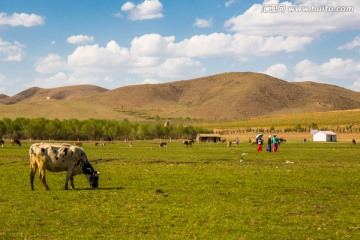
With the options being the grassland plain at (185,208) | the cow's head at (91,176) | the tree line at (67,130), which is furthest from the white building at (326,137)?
the cow's head at (91,176)

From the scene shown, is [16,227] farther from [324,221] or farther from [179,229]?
[324,221]

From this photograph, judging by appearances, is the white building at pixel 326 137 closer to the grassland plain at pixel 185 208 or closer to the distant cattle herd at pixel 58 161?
the grassland plain at pixel 185 208

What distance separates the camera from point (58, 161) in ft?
74.9

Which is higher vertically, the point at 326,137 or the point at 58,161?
the point at 326,137

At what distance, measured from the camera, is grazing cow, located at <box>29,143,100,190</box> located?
22.7 m

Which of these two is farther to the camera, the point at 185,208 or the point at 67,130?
the point at 67,130

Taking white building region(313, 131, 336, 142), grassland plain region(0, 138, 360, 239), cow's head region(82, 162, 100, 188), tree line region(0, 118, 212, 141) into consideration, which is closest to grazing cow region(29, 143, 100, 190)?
cow's head region(82, 162, 100, 188)

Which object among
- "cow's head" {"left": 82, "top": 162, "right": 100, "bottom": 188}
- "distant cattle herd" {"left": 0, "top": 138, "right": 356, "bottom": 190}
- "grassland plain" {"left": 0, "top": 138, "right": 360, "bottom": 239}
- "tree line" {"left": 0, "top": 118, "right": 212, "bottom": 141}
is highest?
"tree line" {"left": 0, "top": 118, "right": 212, "bottom": 141}

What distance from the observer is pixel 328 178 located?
28391 millimetres

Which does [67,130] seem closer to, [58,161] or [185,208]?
[58,161]

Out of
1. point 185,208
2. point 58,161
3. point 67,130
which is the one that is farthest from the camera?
point 67,130

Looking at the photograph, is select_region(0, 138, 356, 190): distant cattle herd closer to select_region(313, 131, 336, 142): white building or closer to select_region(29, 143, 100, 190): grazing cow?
select_region(29, 143, 100, 190): grazing cow

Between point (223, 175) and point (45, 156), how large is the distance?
12.3 m

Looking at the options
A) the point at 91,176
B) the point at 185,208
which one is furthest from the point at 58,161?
the point at 185,208
